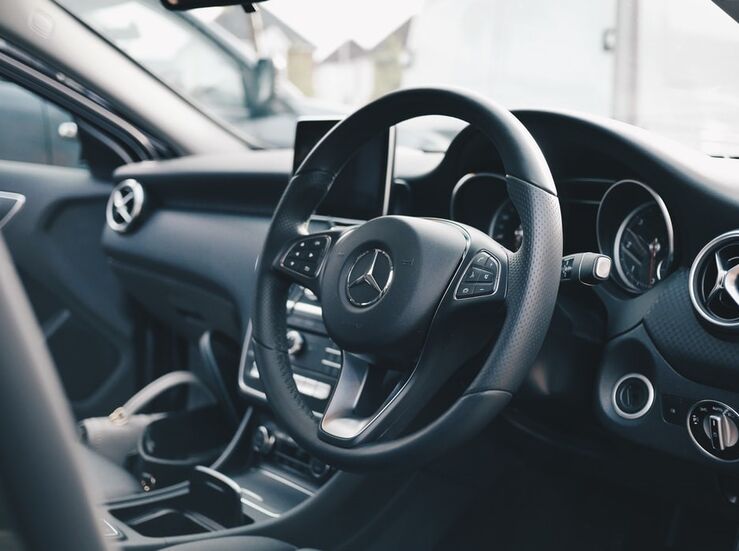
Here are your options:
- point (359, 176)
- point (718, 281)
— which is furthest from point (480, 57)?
point (718, 281)

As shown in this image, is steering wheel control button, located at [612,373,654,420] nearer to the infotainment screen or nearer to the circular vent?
the circular vent

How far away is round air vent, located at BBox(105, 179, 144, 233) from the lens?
2.42 metres

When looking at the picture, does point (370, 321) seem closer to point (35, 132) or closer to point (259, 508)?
point (259, 508)

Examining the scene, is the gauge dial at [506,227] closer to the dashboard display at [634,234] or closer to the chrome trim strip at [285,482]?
the dashboard display at [634,234]

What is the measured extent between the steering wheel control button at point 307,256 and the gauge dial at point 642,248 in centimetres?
50

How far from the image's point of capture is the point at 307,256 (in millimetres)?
1426

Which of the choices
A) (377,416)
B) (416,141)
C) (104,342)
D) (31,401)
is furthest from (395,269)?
(104,342)

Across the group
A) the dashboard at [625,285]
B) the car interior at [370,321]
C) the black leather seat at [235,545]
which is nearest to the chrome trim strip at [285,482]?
the car interior at [370,321]

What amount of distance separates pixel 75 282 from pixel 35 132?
0.47 meters

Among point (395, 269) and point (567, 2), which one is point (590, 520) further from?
point (567, 2)

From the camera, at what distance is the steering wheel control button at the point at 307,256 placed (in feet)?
4.63

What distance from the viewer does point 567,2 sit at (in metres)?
3.32

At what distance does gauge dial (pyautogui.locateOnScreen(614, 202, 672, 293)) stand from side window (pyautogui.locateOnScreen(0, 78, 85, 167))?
5.52ft

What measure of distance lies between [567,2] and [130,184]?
1910 millimetres
